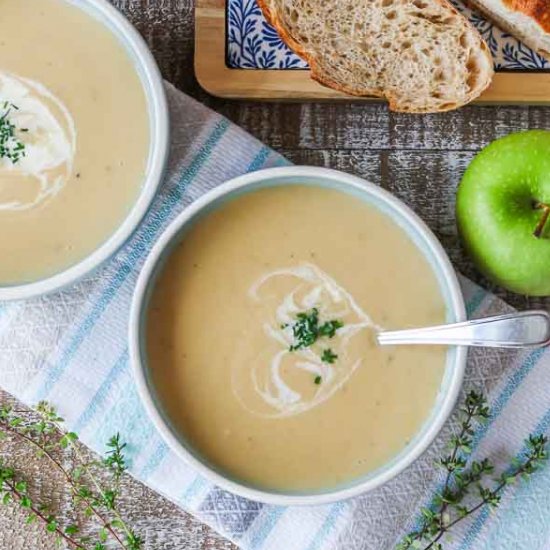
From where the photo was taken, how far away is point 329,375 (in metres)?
1.32

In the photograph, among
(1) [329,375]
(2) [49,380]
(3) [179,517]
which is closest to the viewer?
(1) [329,375]

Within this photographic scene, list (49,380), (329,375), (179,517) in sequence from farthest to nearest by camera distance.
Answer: (179,517) < (49,380) < (329,375)

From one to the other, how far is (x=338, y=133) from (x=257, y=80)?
0.17 metres

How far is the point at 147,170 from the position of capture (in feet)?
4.42

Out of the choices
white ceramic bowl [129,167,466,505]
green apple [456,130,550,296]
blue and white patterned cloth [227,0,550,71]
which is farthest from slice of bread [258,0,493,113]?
white ceramic bowl [129,167,466,505]

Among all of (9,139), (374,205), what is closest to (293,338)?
(374,205)

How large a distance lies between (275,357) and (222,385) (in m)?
0.09

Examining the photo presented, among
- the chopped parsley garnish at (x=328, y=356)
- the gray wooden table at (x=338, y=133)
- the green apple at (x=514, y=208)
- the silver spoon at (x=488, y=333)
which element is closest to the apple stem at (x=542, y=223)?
the green apple at (x=514, y=208)

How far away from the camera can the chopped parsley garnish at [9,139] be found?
133 cm

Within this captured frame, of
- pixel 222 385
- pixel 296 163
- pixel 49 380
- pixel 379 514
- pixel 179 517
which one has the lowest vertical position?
pixel 179 517

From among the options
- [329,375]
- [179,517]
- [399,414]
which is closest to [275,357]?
[329,375]

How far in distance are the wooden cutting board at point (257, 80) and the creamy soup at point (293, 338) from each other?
265 millimetres

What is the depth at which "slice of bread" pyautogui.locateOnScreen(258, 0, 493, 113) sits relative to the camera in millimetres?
1517

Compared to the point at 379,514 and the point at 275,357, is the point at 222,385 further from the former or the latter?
the point at 379,514
